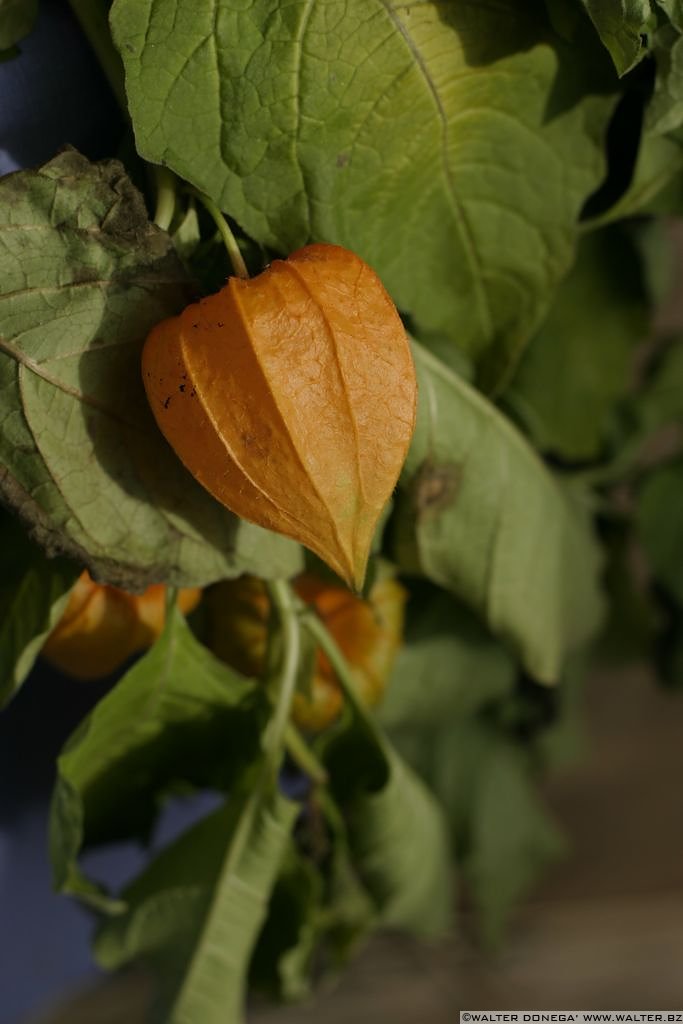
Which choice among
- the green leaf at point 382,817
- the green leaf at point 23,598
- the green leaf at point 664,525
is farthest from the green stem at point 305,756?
the green leaf at point 664,525

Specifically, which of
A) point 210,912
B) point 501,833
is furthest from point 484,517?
point 501,833

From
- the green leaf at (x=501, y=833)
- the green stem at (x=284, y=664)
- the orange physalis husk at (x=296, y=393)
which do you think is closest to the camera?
the orange physalis husk at (x=296, y=393)

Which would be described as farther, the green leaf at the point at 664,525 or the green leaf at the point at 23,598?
the green leaf at the point at 664,525

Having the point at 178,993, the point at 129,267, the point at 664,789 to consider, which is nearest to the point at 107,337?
the point at 129,267

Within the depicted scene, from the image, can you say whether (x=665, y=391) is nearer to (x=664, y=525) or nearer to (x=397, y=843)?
(x=664, y=525)

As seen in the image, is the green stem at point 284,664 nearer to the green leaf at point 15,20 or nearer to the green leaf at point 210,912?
the green leaf at point 210,912

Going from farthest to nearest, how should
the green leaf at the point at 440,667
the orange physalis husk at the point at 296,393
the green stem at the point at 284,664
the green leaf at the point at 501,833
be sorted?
the green leaf at the point at 501,833 < the green leaf at the point at 440,667 < the green stem at the point at 284,664 < the orange physalis husk at the point at 296,393
